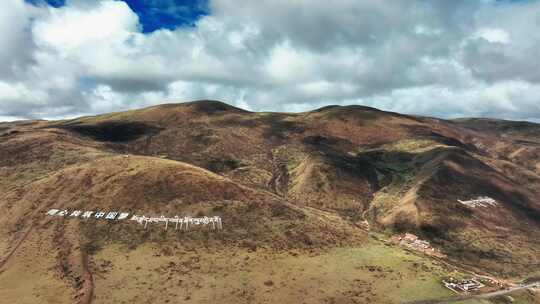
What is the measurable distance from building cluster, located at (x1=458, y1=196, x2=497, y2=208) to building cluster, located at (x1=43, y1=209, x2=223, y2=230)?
99508 millimetres

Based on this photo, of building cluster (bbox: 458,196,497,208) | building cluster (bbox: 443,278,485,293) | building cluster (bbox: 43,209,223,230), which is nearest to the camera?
building cluster (bbox: 443,278,485,293)

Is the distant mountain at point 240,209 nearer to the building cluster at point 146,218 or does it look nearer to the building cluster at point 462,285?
the building cluster at point 146,218

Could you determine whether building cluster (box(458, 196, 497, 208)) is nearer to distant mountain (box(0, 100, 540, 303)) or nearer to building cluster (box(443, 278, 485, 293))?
distant mountain (box(0, 100, 540, 303))

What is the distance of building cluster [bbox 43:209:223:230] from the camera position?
11662 cm

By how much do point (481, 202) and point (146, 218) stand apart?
12753cm

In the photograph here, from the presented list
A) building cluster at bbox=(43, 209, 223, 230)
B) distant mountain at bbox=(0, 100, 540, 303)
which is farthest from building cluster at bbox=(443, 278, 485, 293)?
building cluster at bbox=(43, 209, 223, 230)

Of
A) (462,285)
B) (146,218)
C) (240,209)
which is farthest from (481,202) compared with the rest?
(146,218)

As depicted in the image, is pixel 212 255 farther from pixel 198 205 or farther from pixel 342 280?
pixel 342 280

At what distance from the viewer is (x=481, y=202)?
15388 centimetres

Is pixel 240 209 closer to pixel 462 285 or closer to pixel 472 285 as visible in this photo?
pixel 462 285

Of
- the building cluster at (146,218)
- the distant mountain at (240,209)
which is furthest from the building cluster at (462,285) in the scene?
the building cluster at (146,218)

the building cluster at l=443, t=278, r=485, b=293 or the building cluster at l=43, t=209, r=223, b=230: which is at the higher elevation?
the building cluster at l=43, t=209, r=223, b=230

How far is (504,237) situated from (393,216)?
3697 centimetres

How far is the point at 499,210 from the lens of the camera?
14988 cm
